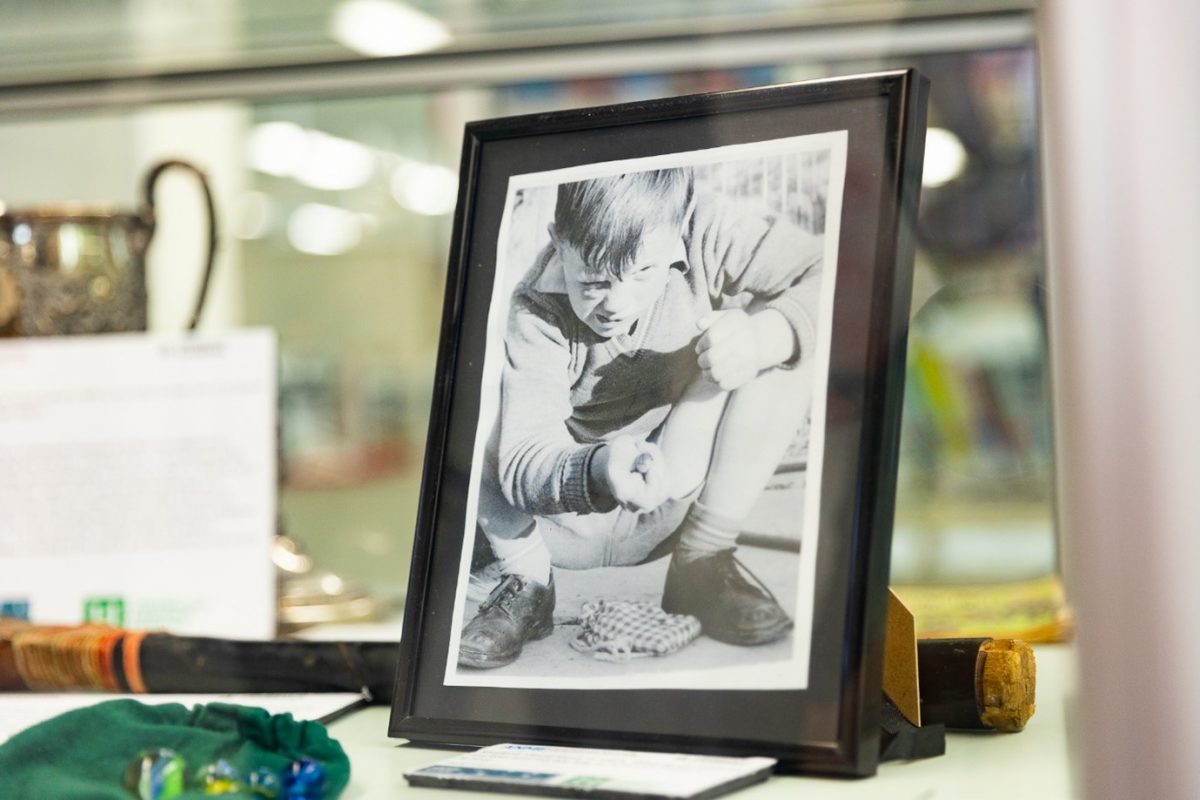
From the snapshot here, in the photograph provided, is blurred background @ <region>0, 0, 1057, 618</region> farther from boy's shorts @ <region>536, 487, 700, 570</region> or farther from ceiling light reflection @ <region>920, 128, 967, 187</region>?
boy's shorts @ <region>536, 487, 700, 570</region>

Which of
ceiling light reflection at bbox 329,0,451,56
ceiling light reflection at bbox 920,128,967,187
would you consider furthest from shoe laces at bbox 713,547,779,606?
ceiling light reflection at bbox 329,0,451,56

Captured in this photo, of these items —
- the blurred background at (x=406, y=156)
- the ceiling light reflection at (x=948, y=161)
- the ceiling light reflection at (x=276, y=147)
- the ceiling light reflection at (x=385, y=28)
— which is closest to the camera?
the ceiling light reflection at (x=948, y=161)

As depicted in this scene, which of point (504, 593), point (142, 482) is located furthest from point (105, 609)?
point (504, 593)

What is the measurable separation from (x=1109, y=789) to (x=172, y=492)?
18.5 inches

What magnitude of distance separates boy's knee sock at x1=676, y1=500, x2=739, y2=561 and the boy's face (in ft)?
0.22

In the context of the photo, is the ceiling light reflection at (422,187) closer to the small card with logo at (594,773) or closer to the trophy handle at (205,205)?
the trophy handle at (205,205)

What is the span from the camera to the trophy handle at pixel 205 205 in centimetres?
68

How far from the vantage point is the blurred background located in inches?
25.8

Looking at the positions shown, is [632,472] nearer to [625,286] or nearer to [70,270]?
[625,286]

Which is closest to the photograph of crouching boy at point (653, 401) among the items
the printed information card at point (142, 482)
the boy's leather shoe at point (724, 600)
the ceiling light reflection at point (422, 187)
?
the boy's leather shoe at point (724, 600)

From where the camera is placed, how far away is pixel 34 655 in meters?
0.51

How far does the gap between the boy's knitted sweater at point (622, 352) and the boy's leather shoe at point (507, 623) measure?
0.03 meters

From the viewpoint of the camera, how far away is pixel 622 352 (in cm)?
40

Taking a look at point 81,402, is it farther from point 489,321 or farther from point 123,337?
point 489,321
